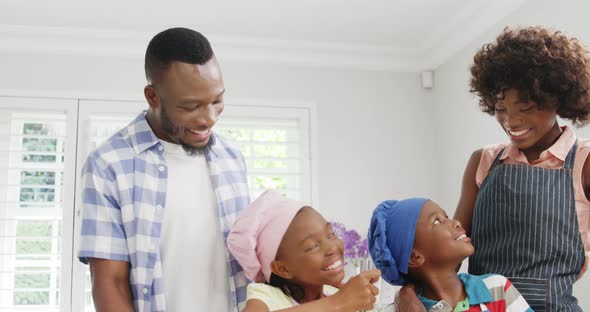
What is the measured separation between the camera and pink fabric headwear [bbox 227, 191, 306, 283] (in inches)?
55.7

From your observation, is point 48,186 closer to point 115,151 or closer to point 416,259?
point 115,151

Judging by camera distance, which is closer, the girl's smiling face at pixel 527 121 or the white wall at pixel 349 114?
the girl's smiling face at pixel 527 121

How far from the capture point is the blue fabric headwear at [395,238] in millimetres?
1480

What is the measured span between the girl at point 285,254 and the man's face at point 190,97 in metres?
0.22

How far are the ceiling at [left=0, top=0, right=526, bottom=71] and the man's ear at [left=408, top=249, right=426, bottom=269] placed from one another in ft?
6.80

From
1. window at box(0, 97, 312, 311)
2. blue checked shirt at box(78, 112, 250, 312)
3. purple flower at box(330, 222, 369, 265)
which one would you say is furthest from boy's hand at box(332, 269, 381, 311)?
window at box(0, 97, 312, 311)

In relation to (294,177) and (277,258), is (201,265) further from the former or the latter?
(294,177)

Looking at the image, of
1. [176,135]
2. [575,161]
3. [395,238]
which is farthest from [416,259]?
[176,135]

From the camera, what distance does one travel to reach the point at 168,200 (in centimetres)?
150

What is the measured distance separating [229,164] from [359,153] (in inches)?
98.8

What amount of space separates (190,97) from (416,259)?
64cm

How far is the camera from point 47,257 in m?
3.56

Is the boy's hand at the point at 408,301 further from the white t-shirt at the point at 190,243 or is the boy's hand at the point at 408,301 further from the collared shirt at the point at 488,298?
the white t-shirt at the point at 190,243

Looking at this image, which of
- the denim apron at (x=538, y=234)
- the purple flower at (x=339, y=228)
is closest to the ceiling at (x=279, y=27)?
the purple flower at (x=339, y=228)
